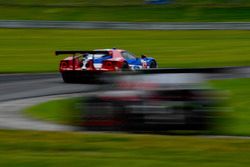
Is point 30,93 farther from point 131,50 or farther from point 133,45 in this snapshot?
point 133,45

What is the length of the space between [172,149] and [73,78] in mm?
12298

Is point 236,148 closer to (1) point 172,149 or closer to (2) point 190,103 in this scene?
(1) point 172,149

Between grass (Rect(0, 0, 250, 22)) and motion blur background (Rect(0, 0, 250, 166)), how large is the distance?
0.06 m

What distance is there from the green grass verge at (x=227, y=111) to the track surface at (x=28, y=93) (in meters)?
0.33

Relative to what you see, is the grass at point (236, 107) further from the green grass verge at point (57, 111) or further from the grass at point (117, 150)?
the green grass verge at point (57, 111)

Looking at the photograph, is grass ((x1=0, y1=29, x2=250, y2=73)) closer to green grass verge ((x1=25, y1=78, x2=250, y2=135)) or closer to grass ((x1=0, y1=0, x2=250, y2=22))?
grass ((x1=0, y1=0, x2=250, y2=22))

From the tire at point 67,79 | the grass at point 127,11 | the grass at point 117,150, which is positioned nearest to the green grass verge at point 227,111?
the grass at point 117,150

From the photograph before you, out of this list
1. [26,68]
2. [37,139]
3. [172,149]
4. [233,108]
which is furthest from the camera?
[26,68]

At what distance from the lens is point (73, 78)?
68.8ft

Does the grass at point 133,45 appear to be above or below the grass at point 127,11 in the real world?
below

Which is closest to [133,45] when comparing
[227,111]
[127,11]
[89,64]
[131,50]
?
[131,50]

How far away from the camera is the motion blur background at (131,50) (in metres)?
8.52

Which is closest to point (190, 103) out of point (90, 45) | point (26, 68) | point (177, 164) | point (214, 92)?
point (214, 92)

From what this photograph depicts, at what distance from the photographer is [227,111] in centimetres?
1129
